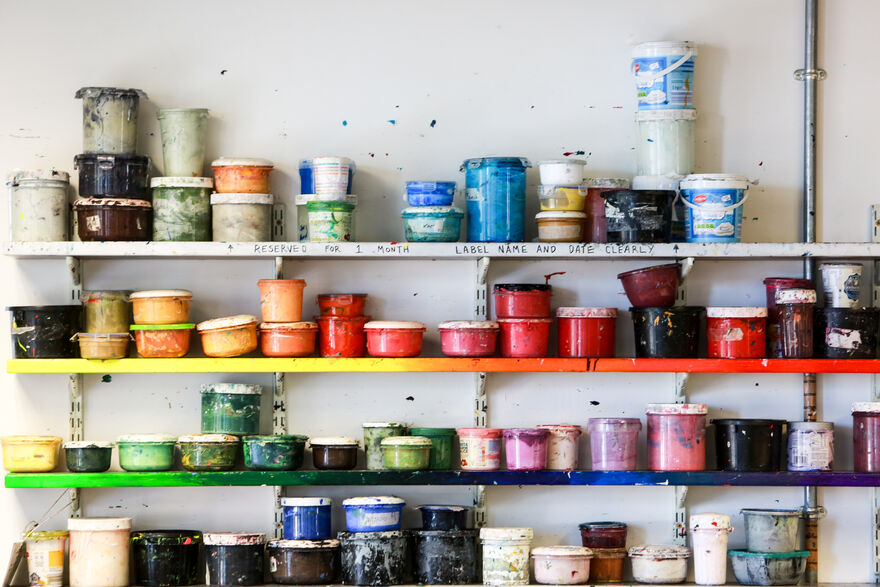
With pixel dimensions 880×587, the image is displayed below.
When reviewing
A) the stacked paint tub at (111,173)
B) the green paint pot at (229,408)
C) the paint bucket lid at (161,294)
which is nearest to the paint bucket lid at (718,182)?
the green paint pot at (229,408)

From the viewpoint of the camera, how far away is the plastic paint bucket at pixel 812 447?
4.50 meters

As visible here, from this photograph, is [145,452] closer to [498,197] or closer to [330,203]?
[330,203]

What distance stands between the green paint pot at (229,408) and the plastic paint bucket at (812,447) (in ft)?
6.88

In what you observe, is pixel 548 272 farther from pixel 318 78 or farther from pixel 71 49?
pixel 71 49

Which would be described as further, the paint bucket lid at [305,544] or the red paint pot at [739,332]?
the red paint pot at [739,332]

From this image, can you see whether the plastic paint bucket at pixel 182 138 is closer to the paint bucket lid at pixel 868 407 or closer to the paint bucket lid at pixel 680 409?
the paint bucket lid at pixel 680 409

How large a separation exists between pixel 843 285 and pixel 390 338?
1.77 m

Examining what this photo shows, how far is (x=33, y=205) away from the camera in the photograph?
4465 mm

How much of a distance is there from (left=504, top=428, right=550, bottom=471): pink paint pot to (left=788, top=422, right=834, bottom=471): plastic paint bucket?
3.18 ft

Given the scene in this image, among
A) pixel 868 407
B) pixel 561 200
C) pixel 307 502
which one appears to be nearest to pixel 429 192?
pixel 561 200

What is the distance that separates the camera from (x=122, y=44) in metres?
4.67

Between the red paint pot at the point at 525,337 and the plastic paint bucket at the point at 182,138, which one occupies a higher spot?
the plastic paint bucket at the point at 182,138

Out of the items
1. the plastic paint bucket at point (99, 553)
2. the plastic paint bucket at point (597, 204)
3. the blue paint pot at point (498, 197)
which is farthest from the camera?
the plastic paint bucket at point (597, 204)

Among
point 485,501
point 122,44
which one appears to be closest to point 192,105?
point 122,44
